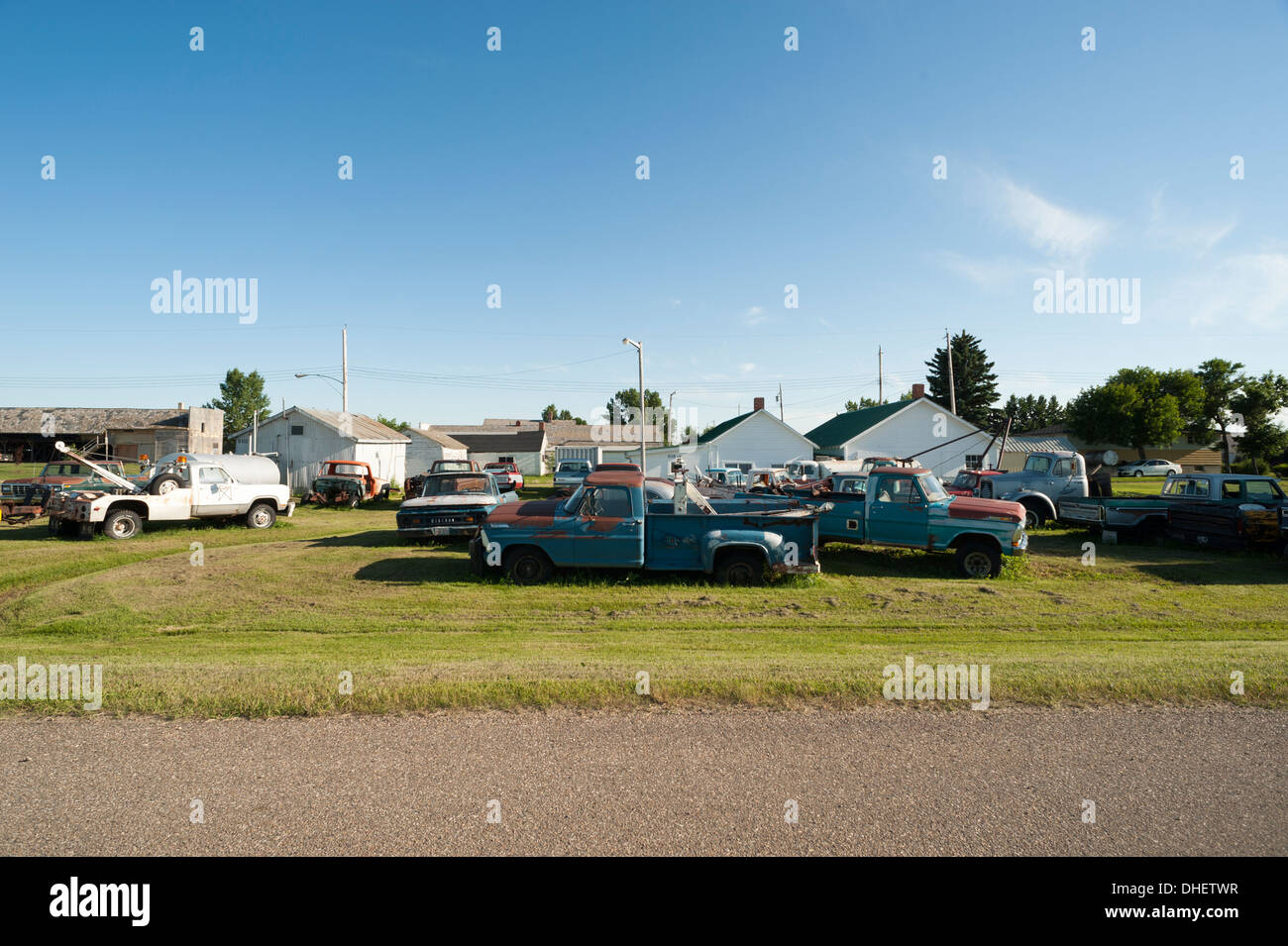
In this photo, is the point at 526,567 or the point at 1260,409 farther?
the point at 1260,409

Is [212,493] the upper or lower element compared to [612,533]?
upper

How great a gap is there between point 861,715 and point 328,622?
7.41 metres

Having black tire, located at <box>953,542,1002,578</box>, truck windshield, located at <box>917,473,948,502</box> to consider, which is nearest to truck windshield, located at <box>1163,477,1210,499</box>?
black tire, located at <box>953,542,1002,578</box>

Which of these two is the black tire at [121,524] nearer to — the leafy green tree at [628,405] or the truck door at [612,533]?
the truck door at [612,533]

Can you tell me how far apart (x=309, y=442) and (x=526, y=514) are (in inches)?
1131

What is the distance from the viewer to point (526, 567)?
39.5 ft

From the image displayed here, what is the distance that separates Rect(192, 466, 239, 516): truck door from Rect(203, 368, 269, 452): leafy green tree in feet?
244

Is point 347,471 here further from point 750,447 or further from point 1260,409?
point 1260,409

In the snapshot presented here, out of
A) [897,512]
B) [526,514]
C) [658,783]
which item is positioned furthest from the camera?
[897,512]

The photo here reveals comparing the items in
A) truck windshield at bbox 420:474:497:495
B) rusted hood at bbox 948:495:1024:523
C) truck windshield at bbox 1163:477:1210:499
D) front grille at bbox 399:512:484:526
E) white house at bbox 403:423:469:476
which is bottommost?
front grille at bbox 399:512:484:526

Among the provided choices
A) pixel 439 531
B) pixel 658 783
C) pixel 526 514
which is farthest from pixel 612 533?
pixel 658 783

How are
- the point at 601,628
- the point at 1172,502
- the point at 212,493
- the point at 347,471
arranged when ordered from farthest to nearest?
1. the point at 347,471
2. the point at 212,493
3. the point at 1172,502
4. the point at 601,628

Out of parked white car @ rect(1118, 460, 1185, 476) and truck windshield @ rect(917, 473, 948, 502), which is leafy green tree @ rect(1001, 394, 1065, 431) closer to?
parked white car @ rect(1118, 460, 1185, 476)

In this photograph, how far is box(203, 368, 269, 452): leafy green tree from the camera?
3351 inches
